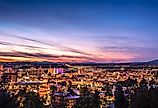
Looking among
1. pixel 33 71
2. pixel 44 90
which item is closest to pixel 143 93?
pixel 44 90

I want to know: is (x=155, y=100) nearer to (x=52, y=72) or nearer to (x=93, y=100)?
(x=93, y=100)

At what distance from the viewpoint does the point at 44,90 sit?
99188 mm

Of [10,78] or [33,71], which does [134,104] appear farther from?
[33,71]

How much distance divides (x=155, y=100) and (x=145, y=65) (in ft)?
555

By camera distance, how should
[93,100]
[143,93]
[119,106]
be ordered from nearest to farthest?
[143,93] < [119,106] < [93,100]

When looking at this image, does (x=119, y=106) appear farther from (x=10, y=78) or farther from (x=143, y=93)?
(x=10, y=78)

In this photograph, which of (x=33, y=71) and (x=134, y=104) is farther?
(x=33, y=71)

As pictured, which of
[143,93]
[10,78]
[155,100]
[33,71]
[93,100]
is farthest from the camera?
[33,71]

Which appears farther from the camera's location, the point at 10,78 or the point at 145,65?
the point at 145,65

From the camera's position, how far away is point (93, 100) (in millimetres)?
38344

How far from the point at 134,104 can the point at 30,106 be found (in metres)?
11.9

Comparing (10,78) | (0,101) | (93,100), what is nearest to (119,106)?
(93,100)

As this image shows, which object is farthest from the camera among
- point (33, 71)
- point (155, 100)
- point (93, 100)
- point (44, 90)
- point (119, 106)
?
point (33, 71)

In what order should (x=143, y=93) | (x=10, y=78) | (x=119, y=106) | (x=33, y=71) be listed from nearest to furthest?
1. (x=143, y=93)
2. (x=119, y=106)
3. (x=10, y=78)
4. (x=33, y=71)
